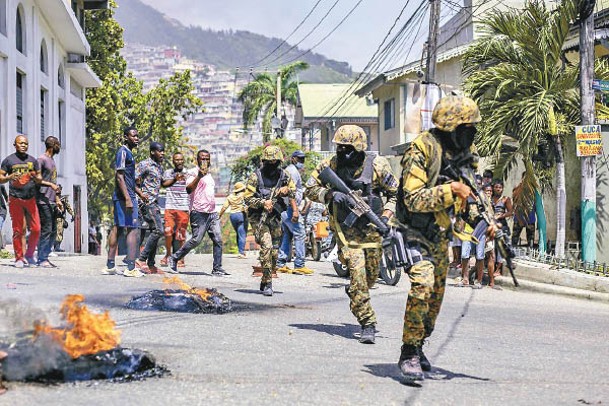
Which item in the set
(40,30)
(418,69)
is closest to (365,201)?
(40,30)

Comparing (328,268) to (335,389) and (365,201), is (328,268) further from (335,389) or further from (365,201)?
(335,389)

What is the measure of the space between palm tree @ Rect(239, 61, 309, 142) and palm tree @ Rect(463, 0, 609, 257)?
136 ft

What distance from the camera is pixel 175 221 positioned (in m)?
13.8

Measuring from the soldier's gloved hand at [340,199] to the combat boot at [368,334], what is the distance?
102 cm

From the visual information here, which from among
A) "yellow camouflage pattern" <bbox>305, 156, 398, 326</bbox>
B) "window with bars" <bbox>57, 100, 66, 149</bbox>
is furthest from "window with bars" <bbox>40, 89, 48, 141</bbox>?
"yellow camouflage pattern" <bbox>305, 156, 398, 326</bbox>

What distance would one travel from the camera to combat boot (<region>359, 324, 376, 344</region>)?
702cm

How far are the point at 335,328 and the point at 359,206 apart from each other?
1346 mm

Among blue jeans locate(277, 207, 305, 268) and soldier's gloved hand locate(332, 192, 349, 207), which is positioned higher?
soldier's gloved hand locate(332, 192, 349, 207)

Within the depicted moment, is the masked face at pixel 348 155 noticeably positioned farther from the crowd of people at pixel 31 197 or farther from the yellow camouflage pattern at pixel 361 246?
the crowd of people at pixel 31 197

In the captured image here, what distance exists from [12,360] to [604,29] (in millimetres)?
16257

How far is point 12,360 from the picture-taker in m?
5.02

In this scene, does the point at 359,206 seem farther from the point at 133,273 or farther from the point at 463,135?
the point at 133,273

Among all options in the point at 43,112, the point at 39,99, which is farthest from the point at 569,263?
the point at 43,112

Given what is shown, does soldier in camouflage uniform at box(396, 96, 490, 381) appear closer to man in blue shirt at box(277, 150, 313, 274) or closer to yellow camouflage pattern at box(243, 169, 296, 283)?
yellow camouflage pattern at box(243, 169, 296, 283)
